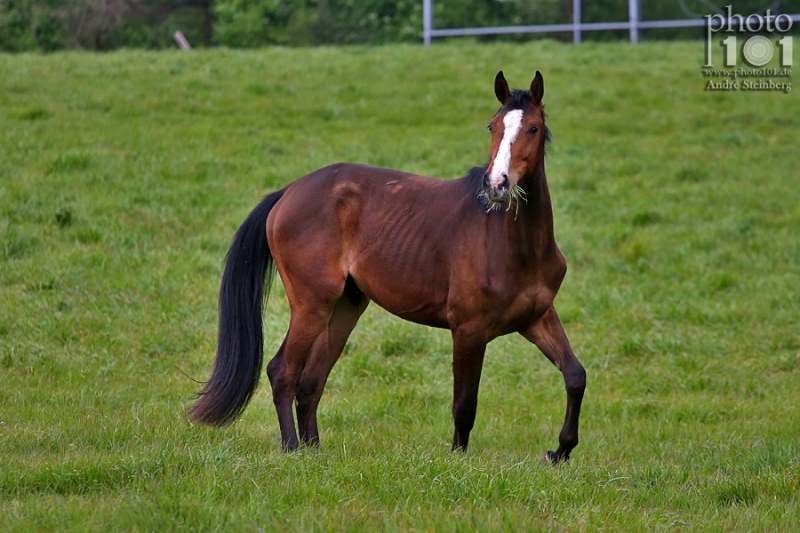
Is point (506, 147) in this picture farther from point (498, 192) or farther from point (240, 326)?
point (240, 326)

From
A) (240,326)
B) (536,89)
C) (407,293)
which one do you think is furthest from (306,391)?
(536,89)

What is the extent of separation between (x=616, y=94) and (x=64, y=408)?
1388cm

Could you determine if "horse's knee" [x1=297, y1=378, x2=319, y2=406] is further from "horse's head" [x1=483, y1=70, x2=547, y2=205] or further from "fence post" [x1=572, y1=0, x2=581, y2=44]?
"fence post" [x1=572, y1=0, x2=581, y2=44]

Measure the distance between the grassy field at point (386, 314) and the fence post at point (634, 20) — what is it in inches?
148

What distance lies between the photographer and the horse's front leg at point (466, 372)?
5164mm

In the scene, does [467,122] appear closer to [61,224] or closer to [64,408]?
[61,224]

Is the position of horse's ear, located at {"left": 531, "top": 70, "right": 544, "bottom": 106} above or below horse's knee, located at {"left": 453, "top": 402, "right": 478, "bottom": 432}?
above

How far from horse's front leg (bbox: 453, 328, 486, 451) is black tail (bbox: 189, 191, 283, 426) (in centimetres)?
136

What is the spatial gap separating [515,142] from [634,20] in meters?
20.4

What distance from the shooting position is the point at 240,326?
5.99 m

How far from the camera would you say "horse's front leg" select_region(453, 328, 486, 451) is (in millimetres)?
5164

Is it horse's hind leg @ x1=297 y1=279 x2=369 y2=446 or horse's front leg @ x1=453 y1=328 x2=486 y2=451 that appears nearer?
horse's front leg @ x1=453 y1=328 x2=486 y2=451
